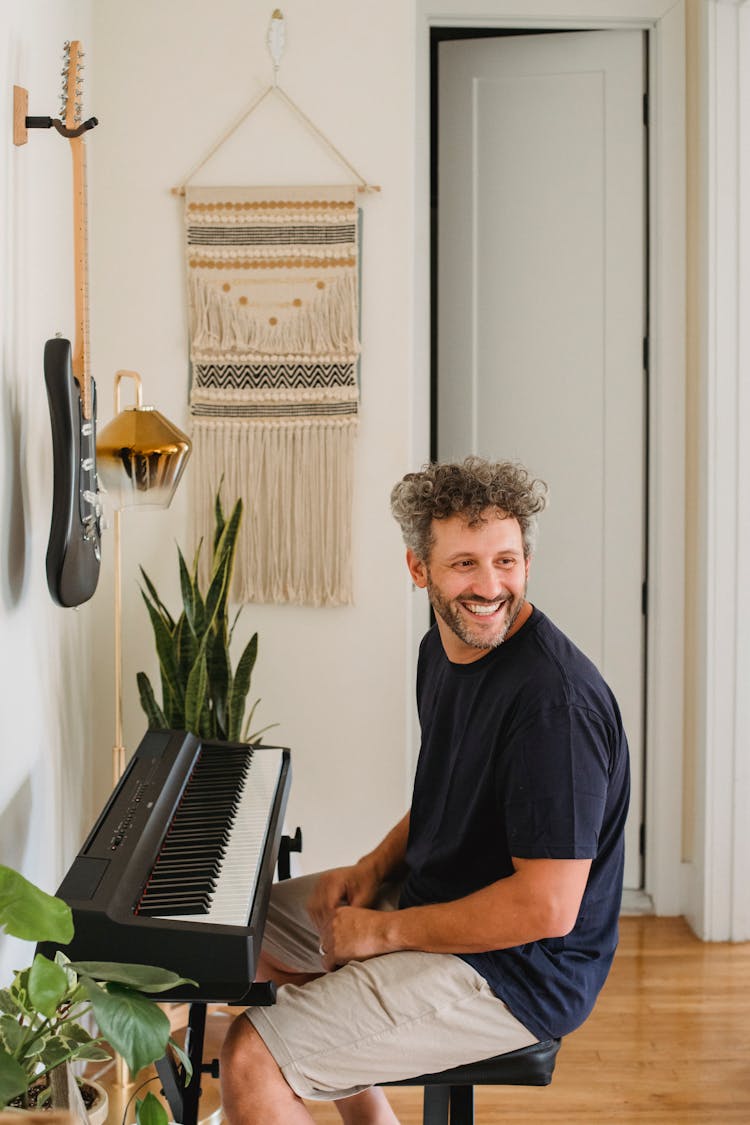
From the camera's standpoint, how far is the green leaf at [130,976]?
115 centimetres

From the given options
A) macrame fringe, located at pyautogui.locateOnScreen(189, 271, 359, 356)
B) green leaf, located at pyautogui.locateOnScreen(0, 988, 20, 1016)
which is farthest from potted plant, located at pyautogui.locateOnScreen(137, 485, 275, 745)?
green leaf, located at pyautogui.locateOnScreen(0, 988, 20, 1016)

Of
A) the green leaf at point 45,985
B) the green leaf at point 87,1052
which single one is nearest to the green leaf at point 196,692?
the green leaf at point 87,1052

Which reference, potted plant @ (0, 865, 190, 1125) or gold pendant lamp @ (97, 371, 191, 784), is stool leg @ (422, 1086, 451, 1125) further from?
gold pendant lamp @ (97, 371, 191, 784)

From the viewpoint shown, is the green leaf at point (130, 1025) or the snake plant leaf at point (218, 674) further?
the snake plant leaf at point (218, 674)

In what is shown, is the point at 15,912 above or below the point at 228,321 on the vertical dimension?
→ below

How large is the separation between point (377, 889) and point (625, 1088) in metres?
0.86

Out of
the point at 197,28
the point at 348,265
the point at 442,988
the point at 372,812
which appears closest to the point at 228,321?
the point at 348,265

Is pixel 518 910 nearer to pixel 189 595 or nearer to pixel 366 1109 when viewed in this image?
pixel 366 1109

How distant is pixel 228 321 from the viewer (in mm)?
2990

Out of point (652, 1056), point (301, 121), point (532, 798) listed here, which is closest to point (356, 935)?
point (532, 798)

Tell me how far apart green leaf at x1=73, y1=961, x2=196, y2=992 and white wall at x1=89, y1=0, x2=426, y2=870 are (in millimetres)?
1834

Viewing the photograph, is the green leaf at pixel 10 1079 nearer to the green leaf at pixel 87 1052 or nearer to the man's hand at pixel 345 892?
the green leaf at pixel 87 1052

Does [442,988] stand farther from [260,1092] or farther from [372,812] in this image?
[372,812]

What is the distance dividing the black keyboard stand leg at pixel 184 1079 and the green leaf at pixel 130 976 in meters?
0.66
